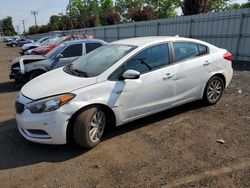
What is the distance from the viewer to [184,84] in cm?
518

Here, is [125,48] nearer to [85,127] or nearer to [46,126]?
[85,127]

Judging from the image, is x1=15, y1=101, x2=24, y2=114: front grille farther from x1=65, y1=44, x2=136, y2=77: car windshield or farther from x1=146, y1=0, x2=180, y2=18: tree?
x1=146, y1=0, x2=180, y2=18: tree

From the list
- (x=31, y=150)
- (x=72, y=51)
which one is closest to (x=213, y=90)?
(x=31, y=150)

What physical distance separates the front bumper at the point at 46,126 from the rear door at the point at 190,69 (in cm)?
230

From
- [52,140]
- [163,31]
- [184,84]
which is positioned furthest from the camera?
[163,31]

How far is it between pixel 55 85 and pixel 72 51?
5.11 metres

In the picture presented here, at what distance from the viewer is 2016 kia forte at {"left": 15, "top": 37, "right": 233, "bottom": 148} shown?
392cm

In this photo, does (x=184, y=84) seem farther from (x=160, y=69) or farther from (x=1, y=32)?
(x=1, y=32)

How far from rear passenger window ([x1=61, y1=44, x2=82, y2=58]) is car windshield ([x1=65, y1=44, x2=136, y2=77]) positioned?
12.7 feet

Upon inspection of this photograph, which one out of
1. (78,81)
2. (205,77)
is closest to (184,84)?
(205,77)

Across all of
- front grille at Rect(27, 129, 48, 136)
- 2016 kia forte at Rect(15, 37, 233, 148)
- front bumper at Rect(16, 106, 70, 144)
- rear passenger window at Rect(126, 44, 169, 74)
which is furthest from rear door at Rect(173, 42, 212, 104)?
front grille at Rect(27, 129, 48, 136)

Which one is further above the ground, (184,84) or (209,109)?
(184,84)

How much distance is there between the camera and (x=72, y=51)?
9109 mm

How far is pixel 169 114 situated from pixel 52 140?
101 inches
